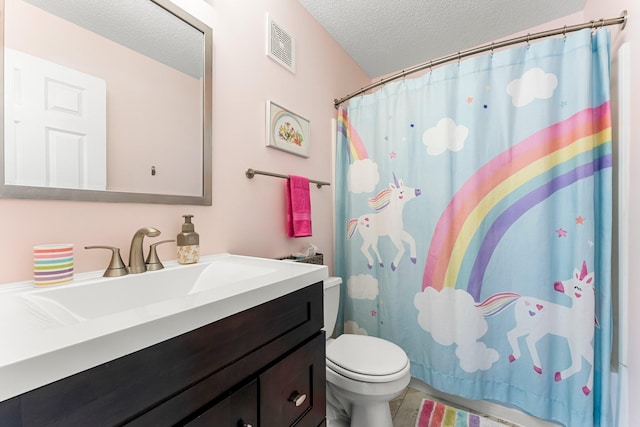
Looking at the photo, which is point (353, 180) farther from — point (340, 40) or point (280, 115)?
point (340, 40)

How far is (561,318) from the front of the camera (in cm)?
123

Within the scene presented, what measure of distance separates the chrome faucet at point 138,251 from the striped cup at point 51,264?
0.15 metres

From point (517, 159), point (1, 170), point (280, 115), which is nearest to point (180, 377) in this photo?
point (1, 170)

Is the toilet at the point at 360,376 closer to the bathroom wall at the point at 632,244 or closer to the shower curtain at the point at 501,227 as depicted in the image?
the shower curtain at the point at 501,227

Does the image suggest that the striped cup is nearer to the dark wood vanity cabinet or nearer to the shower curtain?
the dark wood vanity cabinet

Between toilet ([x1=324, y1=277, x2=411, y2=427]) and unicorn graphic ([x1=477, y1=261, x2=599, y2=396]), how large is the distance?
1.93ft

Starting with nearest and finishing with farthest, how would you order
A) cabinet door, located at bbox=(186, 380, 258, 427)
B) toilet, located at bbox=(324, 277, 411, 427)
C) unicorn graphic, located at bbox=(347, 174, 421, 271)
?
cabinet door, located at bbox=(186, 380, 258, 427) → toilet, located at bbox=(324, 277, 411, 427) → unicorn graphic, located at bbox=(347, 174, 421, 271)

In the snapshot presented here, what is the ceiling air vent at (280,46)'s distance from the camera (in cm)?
140

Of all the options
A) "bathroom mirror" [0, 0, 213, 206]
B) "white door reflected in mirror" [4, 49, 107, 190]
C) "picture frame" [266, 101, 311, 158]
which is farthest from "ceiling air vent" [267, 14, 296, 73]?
"white door reflected in mirror" [4, 49, 107, 190]

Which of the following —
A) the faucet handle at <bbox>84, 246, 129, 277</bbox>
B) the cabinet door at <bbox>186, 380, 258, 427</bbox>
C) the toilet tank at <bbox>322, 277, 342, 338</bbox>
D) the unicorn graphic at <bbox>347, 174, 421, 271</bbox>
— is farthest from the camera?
the unicorn graphic at <bbox>347, 174, 421, 271</bbox>

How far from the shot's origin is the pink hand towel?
147 centimetres

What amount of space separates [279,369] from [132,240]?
23.9 inches

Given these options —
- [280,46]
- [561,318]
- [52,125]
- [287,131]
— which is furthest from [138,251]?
[561,318]

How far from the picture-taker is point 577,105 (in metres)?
1.19
